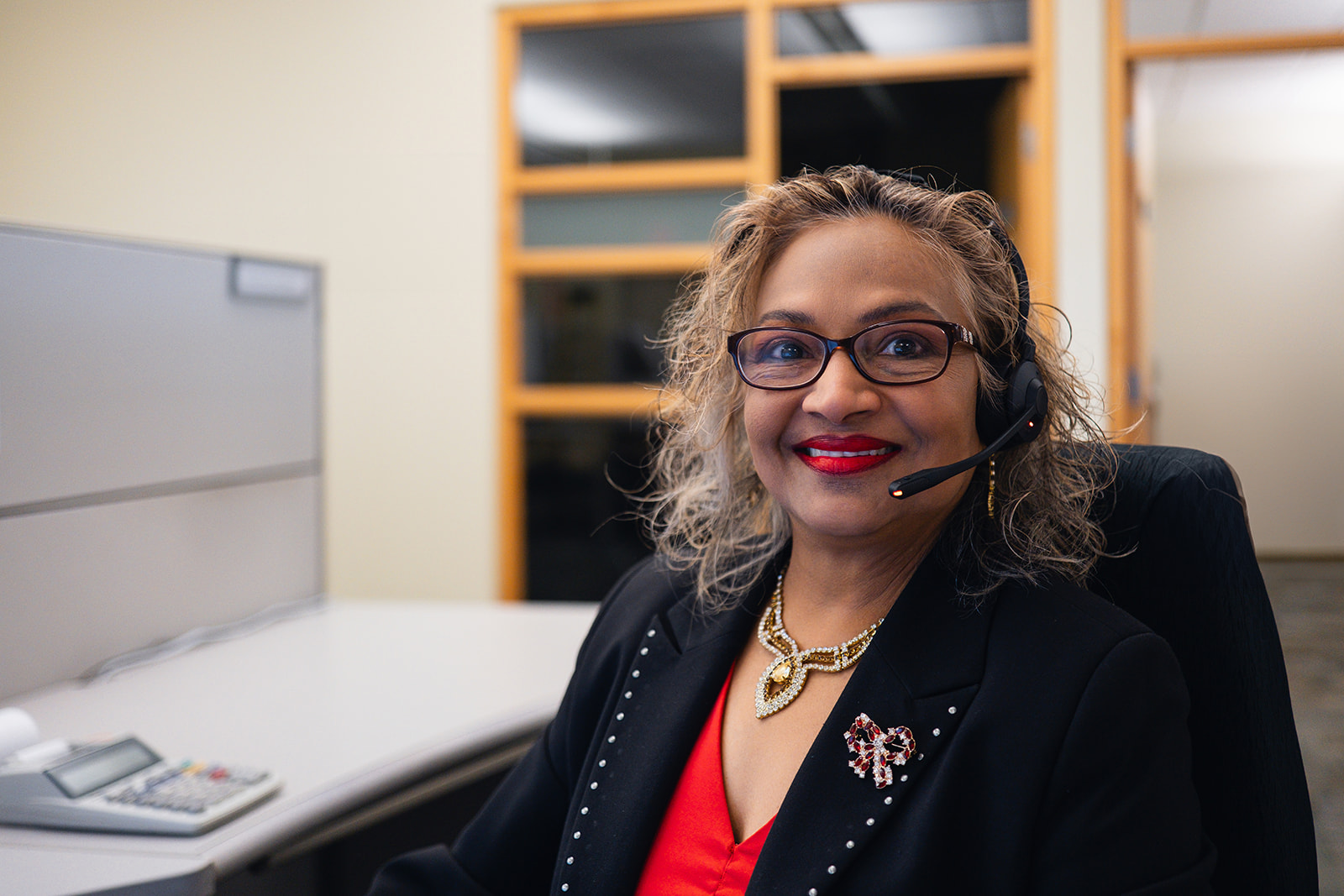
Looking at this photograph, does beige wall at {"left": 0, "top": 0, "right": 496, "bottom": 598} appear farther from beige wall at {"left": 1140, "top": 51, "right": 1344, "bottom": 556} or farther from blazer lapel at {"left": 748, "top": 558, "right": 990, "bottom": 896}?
blazer lapel at {"left": 748, "top": 558, "right": 990, "bottom": 896}

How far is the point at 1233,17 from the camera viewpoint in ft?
10.0

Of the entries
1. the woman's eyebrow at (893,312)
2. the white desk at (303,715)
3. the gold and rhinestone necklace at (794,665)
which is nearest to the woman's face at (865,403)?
the woman's eyebrow at (893,312)

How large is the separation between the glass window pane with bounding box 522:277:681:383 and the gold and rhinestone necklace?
2.55m

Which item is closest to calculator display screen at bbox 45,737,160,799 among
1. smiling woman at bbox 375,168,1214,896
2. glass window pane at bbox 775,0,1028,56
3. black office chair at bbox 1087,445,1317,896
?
smiling woman at bbox 375,168,1214,896

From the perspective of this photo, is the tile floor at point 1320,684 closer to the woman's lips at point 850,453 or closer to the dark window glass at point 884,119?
the woman's lips at point 850,453

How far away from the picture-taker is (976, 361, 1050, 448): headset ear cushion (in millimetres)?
898

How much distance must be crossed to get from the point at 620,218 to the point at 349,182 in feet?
3.21

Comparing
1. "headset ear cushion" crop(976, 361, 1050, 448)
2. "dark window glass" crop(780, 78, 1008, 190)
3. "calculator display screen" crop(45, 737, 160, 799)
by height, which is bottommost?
"calculator display screen" crop(45, 737, 160, 799)

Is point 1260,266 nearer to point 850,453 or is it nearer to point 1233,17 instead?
point 1233,17

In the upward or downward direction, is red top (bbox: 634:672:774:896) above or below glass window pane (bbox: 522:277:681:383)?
below

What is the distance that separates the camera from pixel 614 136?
139 inches

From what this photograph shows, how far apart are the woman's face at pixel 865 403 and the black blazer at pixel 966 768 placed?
3.1 inches

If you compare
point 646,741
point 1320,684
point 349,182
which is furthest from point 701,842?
point 349,182

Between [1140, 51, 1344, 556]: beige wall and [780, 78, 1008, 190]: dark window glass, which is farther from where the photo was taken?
[780, 78, 1008, 190]: dark window glass
